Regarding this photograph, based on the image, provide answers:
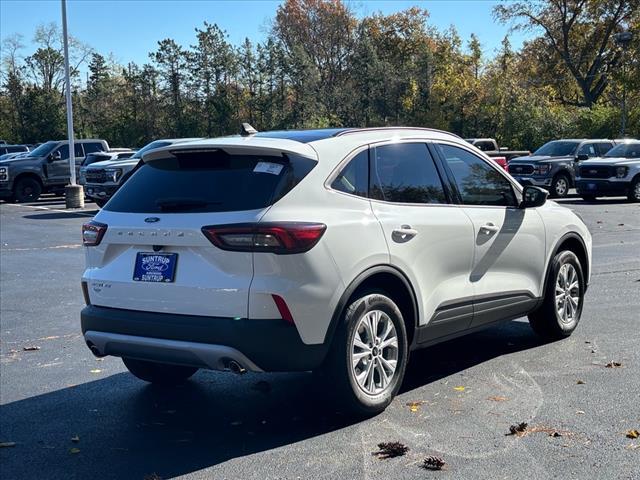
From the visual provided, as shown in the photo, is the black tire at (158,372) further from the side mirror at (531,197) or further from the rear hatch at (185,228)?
the side mirror at (531,197)

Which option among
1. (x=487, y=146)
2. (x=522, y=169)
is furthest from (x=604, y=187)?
(x=487, y=146)

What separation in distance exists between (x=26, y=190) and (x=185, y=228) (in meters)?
25.5

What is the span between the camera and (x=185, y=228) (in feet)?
15.7

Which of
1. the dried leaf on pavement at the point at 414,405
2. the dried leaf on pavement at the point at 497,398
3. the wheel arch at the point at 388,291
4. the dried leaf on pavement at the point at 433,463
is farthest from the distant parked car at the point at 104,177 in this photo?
the dried leaf on pavement at the point at 433,463

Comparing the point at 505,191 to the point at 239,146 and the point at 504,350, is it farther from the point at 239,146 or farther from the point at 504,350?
the point at 239,146

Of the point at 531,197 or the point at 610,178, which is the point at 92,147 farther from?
the point at 531,197

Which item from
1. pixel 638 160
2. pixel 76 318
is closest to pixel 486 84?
pixel 638 160

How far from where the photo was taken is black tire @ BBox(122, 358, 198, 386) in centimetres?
600

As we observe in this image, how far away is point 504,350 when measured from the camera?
6887 mm

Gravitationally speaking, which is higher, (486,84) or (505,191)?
(486,84)

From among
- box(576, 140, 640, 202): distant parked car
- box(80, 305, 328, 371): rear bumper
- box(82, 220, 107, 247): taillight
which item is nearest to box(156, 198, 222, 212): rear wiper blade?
box(82, 220, 107, 247): taillight

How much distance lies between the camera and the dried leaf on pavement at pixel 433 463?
170 inches

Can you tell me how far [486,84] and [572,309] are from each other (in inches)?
1776

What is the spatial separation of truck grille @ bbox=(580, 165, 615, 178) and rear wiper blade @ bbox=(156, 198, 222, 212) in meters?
20.4
